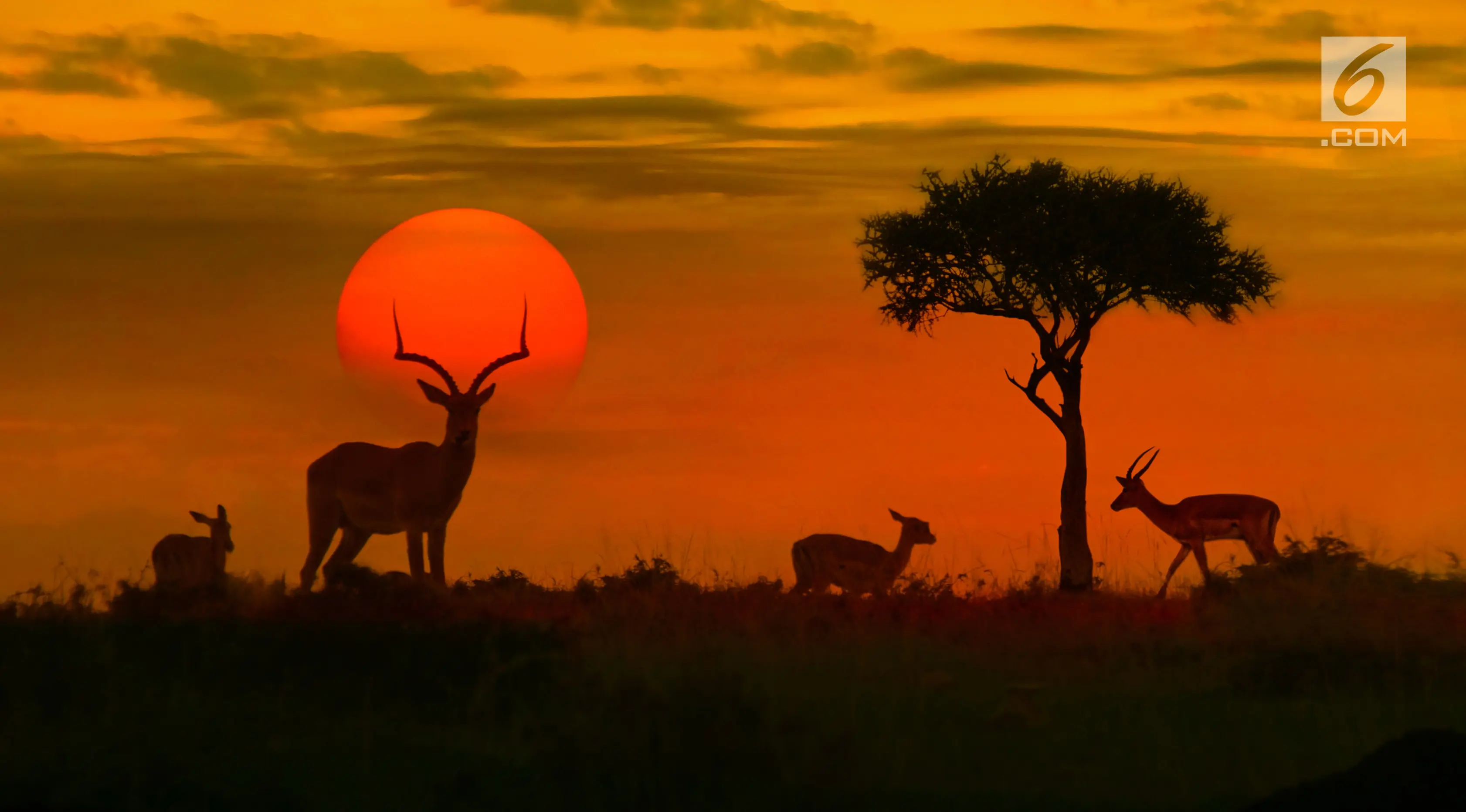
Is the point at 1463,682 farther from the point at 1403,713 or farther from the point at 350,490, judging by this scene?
the point at 350,490

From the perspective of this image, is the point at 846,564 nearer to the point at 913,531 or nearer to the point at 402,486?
the point at 913,531

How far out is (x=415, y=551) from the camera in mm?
22906

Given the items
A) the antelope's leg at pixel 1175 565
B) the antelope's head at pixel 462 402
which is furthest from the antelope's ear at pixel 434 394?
the antelope's leg at pixel 1175 565

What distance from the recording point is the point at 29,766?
1176 cm

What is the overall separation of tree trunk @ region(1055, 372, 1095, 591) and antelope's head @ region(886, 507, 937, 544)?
507 cm

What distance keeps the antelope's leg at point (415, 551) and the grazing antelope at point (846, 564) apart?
4.95m

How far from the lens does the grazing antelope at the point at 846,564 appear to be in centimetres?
2378

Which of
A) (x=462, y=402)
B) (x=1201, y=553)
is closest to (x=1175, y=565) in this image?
(x=1201, y=553)

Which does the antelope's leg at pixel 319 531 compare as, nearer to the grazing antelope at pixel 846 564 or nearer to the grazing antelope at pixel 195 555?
the grazing antelope at pixel 195 555

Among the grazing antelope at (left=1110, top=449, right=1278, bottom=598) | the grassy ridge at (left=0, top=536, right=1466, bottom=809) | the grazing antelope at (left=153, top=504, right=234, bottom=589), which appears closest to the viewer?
the grassy ridge at (left=0, top=536, right=1466, bottom=809)

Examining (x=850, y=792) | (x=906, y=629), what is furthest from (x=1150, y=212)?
(x=850, y=792)

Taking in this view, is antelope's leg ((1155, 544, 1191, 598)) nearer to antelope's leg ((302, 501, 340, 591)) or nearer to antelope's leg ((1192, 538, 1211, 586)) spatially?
antelope's leg ((1192, 538, 1211, 586))

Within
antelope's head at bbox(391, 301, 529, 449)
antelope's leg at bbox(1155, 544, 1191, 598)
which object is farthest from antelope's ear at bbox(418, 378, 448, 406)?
antelope's leg at bbox(1155, 544, 1191, 598)

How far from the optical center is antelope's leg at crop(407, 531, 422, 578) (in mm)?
22703
